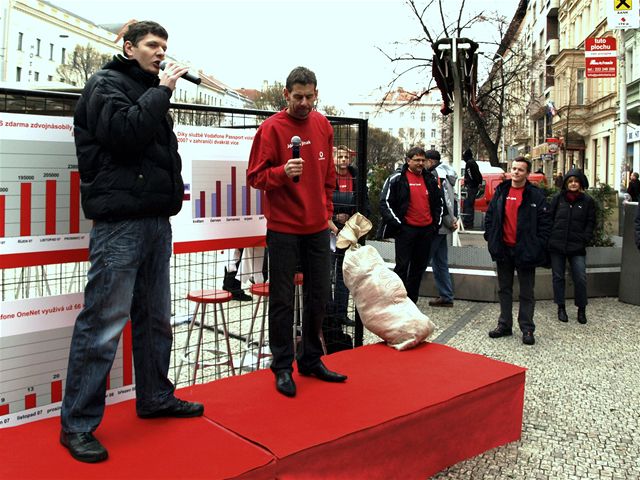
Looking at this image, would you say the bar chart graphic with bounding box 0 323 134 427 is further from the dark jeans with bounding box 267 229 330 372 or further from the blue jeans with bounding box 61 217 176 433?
the dark jeans with bounding box 267 229 330 372

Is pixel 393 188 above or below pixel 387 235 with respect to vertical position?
above

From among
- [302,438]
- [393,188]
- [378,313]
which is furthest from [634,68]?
[302,438]

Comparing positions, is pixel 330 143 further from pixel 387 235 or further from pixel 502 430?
pixel 387 235

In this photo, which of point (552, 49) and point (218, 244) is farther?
point (552, 49)

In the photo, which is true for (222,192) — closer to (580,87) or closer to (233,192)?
(233,192)

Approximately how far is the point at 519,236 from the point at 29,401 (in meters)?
4.78

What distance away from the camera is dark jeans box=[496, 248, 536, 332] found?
6543 mm

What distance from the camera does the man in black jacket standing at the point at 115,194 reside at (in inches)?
105

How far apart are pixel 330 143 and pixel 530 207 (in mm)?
3217

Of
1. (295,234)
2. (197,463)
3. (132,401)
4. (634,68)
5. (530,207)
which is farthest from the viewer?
(634,68)

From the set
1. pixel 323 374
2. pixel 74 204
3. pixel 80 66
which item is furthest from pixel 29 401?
pixel 80 66

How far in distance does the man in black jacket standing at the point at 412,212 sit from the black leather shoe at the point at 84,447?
481 cm

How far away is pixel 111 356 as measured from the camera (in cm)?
280

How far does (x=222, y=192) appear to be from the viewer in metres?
4.24
